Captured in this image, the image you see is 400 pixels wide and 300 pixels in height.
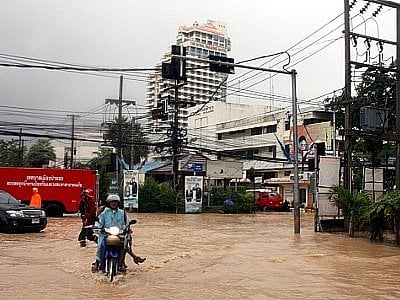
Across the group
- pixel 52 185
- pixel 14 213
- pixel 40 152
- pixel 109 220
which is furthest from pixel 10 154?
pixel 109 220

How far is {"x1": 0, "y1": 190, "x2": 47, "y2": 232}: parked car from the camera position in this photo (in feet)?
59.0

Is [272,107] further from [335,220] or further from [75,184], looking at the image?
[335,220]

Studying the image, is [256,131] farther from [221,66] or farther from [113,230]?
[113,230]

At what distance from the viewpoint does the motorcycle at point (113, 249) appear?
369 inches

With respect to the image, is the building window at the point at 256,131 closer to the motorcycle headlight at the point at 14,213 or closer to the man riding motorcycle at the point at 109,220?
the motorcycle headlight at the point at 14,213

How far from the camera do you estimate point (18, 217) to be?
18.0 metres

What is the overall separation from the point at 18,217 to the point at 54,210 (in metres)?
11.7

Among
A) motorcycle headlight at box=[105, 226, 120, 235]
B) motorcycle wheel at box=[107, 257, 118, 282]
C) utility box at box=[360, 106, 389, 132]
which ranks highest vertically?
utility box at box=[360, 106, 389, 132]

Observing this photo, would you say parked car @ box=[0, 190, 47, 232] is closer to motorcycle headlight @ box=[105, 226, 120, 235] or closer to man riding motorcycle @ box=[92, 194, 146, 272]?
man riding motorcycle @ box=[92, 194, 146, 272]

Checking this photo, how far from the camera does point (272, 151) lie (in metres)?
57.4

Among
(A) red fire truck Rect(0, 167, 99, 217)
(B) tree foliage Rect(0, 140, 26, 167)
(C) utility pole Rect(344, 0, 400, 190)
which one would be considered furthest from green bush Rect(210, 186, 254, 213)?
(B) tree foliage Rect(0, 140, 26, 167)

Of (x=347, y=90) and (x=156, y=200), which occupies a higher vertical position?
(x=347, y=90)

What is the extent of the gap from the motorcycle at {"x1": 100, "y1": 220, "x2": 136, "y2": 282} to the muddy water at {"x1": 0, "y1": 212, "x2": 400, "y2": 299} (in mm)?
232

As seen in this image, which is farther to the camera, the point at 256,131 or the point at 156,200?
the point at 256,131
